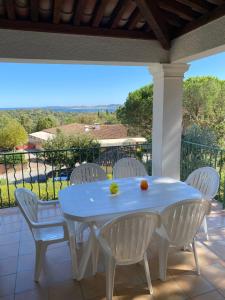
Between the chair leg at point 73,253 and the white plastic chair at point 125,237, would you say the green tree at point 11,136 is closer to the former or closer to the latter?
the chair leg at point 73,253

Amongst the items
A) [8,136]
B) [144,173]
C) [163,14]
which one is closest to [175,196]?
[144,173]

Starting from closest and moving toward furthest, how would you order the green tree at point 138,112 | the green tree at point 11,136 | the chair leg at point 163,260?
the chair leg at point 163,260, the green tree at point 138,112, the green tree at point 11,136

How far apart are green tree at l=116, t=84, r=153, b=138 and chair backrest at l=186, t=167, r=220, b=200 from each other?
7.00 m

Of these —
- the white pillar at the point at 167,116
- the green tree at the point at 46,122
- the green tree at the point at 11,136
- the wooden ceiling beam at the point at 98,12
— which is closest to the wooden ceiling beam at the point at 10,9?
the wooden ceiling beam at the point at 98,12

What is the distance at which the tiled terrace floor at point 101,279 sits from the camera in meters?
1.87

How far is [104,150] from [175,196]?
8.05 feet

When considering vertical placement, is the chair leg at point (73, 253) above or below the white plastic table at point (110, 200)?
below

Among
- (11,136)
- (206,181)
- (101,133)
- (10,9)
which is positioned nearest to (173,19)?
(10,9)

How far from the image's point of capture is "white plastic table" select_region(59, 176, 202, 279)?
1.92 m

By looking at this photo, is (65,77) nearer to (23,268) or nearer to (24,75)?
(24,75)

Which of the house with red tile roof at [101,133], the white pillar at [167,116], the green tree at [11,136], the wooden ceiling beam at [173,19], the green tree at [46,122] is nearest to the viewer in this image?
the wooden ceiling beam at [173,19]

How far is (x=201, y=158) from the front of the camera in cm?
419

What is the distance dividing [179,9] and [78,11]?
1.14 metres

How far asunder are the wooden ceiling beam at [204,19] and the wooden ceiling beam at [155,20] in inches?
7.7
